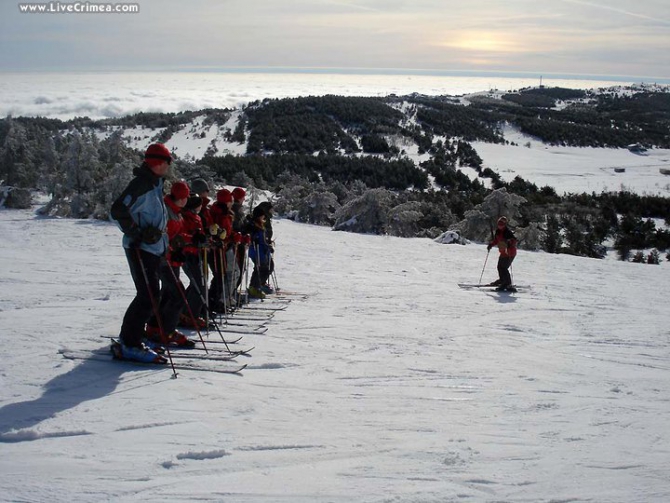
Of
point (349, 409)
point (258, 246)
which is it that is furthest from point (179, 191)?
point (258, 246)

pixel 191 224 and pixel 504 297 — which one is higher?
pixel 191 224

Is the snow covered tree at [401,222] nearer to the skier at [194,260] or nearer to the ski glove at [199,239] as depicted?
the skier at [194,260]

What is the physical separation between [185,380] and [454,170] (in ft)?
166

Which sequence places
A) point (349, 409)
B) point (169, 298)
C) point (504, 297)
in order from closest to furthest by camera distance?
1. point (349, 409)
2. point (169, 298)
3. point (504, 297)

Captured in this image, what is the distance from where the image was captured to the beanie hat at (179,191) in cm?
595

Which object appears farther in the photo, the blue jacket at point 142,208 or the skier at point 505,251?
the skier at point 505,251

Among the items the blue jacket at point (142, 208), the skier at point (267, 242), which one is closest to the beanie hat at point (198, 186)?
the skier at point (267, 242)

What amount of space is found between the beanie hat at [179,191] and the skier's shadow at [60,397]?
6.23 ft

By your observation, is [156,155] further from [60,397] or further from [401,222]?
[401,222]

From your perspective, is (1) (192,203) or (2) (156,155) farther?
(1) (192,203)

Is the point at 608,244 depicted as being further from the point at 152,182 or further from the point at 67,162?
the point at 152,182

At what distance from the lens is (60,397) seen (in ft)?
15.3

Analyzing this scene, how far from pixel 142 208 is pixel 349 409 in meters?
2.74

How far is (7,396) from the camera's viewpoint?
4621mm
